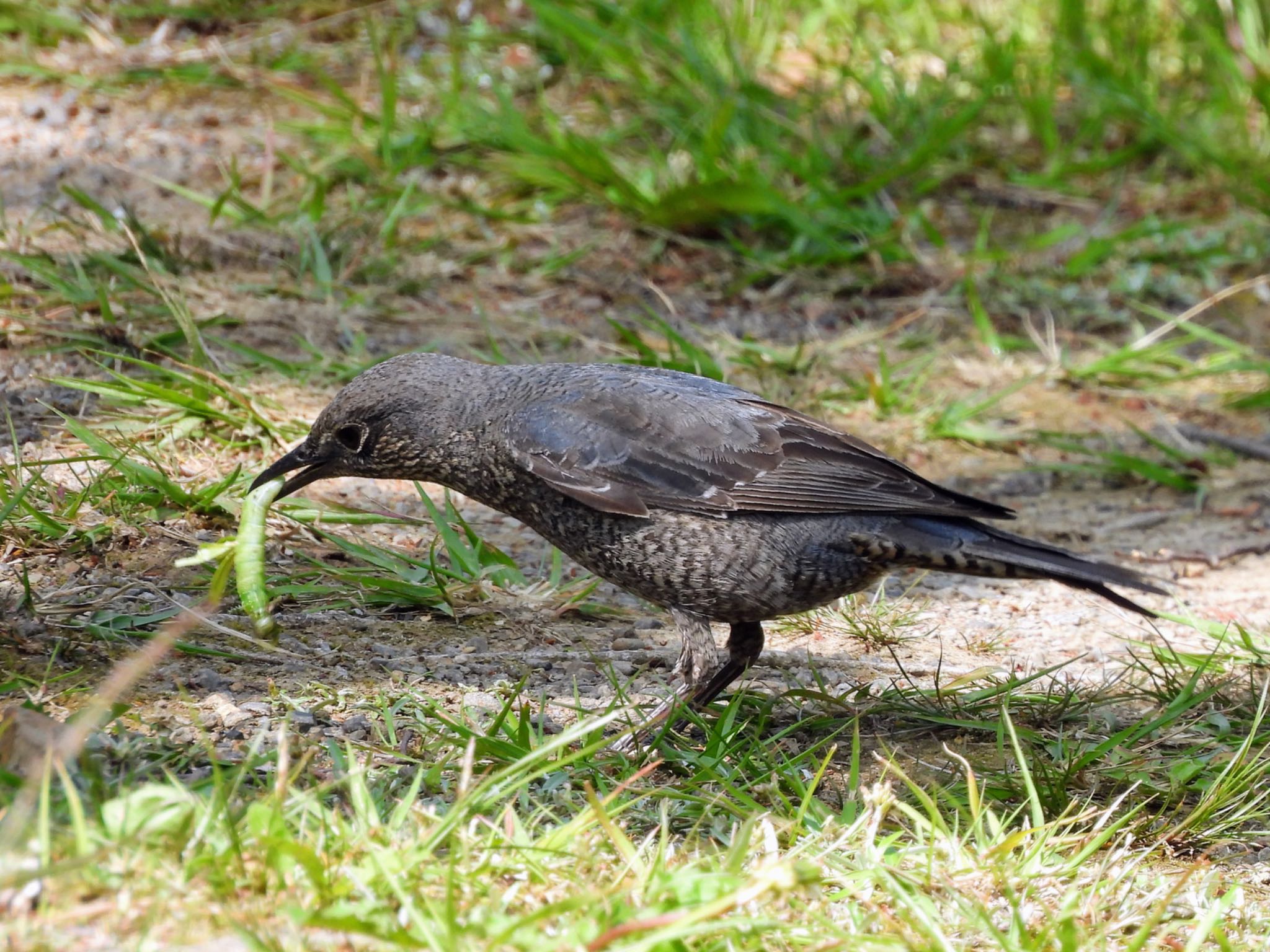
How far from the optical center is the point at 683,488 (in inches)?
157

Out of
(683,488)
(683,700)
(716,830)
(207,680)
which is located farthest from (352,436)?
(716,830)

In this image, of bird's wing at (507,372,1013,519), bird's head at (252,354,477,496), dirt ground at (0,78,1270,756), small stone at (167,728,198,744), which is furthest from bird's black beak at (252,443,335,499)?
small stone at (167,728,198,744)

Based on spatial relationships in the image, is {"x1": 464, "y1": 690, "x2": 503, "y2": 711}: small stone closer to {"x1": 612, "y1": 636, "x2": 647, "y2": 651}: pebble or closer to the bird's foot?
the bird's foot

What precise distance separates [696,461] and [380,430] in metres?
0.92

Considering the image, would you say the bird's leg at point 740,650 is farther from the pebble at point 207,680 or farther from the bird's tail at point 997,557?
the pebble at point 207,680

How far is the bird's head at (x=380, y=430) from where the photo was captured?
13.5 feet

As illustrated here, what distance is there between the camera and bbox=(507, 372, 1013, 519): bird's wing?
3.95 m

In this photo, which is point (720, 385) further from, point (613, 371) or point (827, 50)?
point (827, 50)

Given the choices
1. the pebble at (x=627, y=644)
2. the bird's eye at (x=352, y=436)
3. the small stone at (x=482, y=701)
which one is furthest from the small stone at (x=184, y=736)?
the pebble at (x=627, y=644)

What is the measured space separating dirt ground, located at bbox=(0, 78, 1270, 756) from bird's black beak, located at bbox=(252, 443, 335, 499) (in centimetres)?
34

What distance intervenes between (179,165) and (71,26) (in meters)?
1.24

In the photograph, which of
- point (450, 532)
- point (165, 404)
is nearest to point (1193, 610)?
point (450, 532)

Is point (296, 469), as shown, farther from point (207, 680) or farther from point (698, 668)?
point (698, 668)

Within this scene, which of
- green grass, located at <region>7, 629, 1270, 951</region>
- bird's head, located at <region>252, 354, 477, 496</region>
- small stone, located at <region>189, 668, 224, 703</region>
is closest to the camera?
green grass, located at <region>7, 629, 1270, 951</region>
